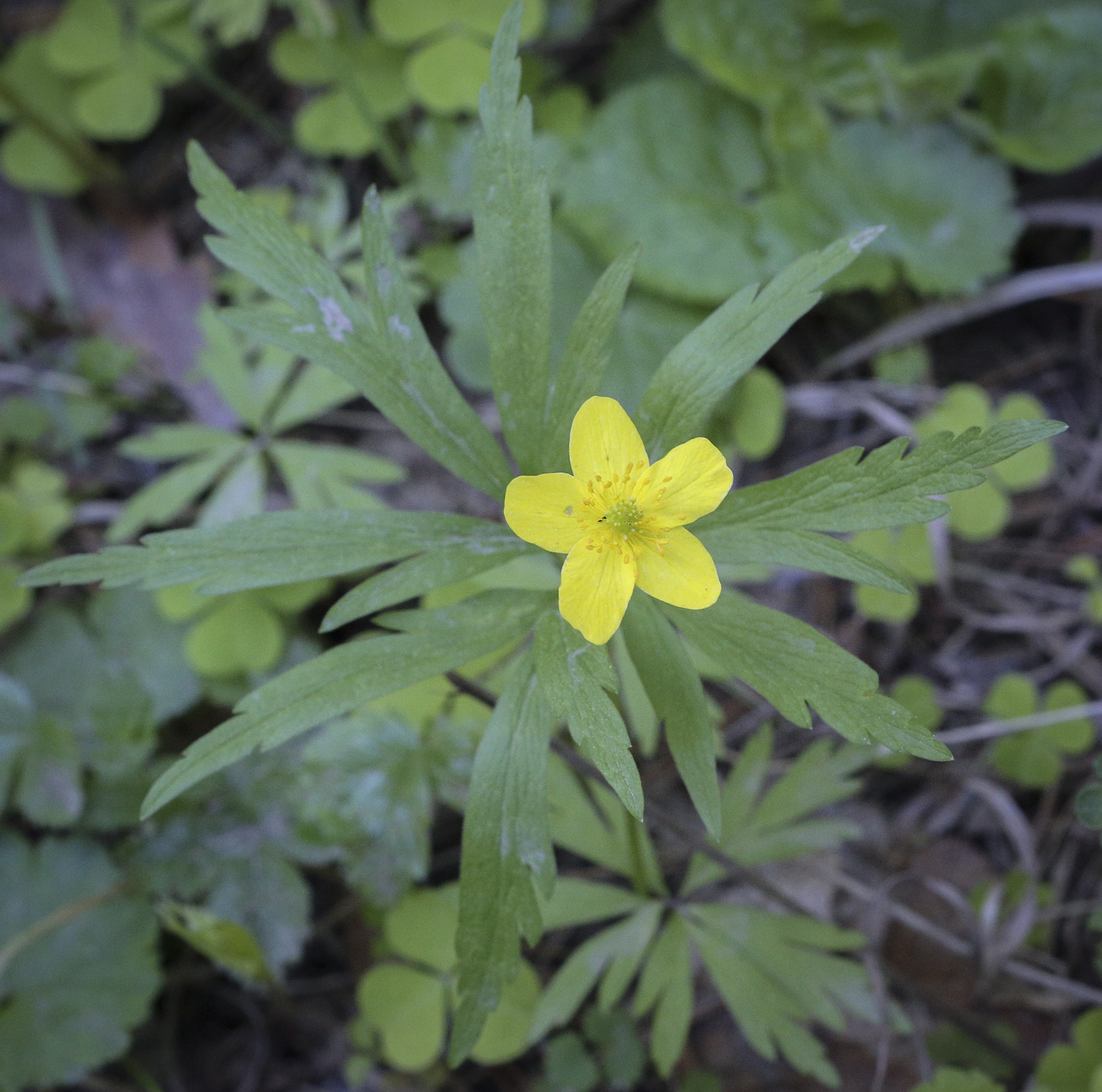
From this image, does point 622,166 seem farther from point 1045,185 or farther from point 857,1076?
point 857,1076

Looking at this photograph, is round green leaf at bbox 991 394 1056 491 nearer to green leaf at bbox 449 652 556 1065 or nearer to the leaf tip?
the leaf tip

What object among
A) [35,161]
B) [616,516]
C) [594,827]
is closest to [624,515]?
[616,516]

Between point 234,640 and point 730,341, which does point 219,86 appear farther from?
point 730,341

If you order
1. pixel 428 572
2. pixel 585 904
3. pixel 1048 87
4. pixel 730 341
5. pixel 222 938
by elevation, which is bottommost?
pixel 585 904

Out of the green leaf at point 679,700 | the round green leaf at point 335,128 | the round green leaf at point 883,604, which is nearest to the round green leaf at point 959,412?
the round green leaf at point 883,604

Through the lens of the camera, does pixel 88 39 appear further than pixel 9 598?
Yes

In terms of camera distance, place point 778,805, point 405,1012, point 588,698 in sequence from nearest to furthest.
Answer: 1. point 588,698
2. point 778,805
3. point 405,1012
